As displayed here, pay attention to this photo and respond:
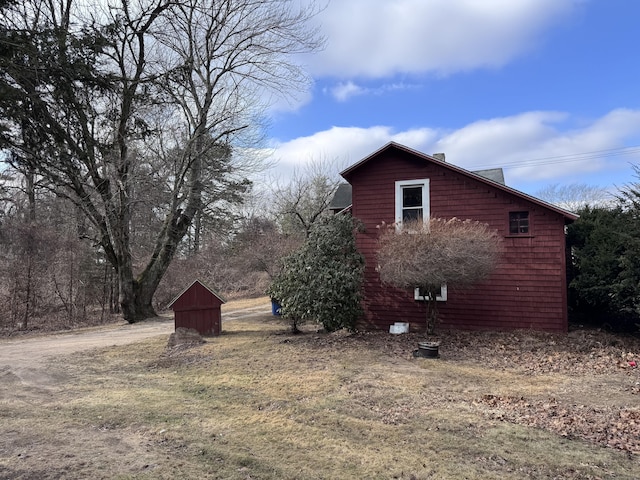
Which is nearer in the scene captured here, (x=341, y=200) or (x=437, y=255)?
(x=437, y=255)

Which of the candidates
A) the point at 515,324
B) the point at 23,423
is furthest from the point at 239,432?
the point at 515,324

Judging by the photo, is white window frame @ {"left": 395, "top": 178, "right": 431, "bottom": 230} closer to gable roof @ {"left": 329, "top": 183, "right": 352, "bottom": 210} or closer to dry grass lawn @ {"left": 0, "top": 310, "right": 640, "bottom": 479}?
dry grass lawn @ {"left": 0, "top": 310, "right": 640, "bottom": 479}

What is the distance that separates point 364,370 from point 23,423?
190 inches

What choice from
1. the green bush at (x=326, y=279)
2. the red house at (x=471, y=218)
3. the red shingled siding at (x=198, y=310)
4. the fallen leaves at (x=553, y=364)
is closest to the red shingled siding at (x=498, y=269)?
the red house at (x=471, y=218)

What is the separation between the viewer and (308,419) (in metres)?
5.00

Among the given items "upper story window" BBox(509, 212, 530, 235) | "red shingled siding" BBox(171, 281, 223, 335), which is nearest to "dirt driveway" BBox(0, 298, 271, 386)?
"red shingled siding" BBox(171, 281, 223, 335)

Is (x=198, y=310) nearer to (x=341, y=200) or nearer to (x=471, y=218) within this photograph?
(x=471, y=218)

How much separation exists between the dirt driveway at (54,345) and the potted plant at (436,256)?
22.3ft

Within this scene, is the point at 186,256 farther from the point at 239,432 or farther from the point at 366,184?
the point at 239,432

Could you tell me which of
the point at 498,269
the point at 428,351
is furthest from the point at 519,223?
the point at 428,351

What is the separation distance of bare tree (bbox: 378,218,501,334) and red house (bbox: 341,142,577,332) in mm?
1365

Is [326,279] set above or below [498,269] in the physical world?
below

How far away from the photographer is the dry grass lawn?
3771 millimetres

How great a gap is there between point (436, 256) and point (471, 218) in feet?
8.88
